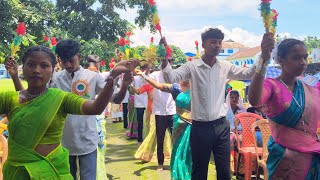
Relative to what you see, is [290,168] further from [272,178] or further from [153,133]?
[153,133]

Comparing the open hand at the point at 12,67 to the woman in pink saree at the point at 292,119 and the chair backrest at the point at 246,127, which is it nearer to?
the woman in pink saree at the point at 292,119

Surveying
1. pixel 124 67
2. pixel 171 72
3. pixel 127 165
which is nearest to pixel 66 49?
pixel 171 72

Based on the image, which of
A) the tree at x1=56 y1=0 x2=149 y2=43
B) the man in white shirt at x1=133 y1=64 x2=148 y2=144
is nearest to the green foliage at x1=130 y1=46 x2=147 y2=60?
the man in white shirt at x1=133 y1=64 x2=148 y2=144

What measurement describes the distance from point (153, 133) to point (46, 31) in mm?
10161

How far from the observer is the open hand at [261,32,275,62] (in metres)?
2.15

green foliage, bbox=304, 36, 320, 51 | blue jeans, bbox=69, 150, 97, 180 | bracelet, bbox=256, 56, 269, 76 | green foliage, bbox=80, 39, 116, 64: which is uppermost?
green foliage, bbox=304, 36, 320, 51

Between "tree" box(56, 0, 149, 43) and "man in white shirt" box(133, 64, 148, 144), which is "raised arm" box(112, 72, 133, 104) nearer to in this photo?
"man in white shirt" box(133, 64, 148, 144)

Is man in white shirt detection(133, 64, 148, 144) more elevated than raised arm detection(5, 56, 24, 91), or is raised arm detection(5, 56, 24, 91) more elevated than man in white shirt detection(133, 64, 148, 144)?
raised arm detection(5, 56, 24, 91)

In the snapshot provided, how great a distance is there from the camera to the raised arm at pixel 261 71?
7.06 feet

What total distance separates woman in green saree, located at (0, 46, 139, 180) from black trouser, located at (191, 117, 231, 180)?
1676 mm

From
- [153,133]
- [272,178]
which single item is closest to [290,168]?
[272,178]

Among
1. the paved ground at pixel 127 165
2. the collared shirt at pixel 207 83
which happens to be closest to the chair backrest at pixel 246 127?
the paved ground at pixel 127 165

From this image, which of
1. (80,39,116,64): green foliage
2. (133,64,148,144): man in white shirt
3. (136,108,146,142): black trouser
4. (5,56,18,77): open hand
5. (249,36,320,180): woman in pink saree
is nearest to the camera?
(249,36,320,180): woman in pink saree

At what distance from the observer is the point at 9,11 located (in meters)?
12.1
